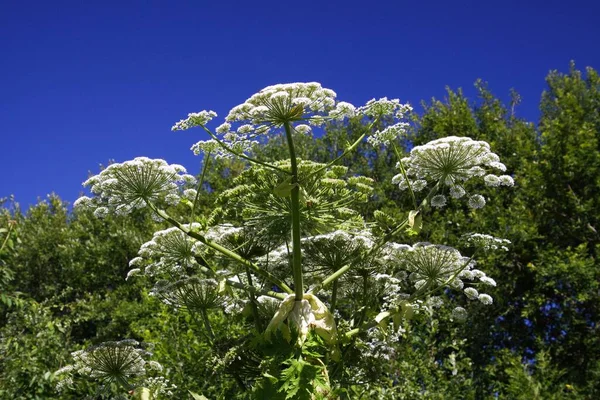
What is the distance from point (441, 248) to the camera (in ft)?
12.3

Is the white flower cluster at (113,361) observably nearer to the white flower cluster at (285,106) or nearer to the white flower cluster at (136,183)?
the white flower cluster at (136,183)

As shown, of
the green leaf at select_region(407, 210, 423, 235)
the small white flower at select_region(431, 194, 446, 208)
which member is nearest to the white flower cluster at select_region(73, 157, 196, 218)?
the green leaf at select_region(407, 210, 423, 235)

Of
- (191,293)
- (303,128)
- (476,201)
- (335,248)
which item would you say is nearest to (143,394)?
(191,293)

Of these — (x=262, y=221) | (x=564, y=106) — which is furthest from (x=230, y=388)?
(x=564, y=106)

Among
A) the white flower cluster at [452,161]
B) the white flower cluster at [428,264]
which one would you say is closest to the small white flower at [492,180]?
the white flower cluster at [452,161]

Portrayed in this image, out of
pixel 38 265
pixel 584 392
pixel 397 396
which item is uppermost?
pixel 38 265

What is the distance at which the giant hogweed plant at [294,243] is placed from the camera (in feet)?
10.2

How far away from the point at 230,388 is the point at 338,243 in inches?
85.7

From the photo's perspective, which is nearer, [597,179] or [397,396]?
[397,396]

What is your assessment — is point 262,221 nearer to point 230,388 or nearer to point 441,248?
point 441,248

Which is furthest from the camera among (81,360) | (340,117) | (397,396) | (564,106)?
(564,106)

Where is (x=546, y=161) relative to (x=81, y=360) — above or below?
above

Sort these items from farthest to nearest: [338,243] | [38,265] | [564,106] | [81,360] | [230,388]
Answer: [38,265]
[564,106]
[230,388]
[81,360]
[338,243]

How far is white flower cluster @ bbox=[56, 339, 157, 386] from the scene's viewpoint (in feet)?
12.8
